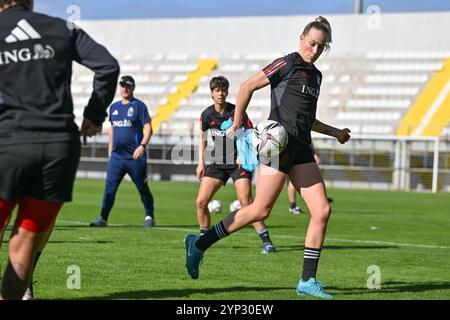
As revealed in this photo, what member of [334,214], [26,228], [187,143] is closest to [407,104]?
[187,143]

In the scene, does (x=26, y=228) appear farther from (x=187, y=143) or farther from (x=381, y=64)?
(x=381, y=64)

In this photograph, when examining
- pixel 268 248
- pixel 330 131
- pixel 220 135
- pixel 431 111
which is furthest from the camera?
pixel 431 111

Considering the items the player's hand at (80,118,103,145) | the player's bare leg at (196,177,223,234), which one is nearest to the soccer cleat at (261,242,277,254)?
the player's bare leg at (196,177,223,234)

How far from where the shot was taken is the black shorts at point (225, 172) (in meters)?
11.2

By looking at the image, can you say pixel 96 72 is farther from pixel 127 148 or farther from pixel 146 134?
pixel 127 148

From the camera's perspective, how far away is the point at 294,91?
7.62 m

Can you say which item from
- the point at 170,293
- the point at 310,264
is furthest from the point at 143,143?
the point at 310,264

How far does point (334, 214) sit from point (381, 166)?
1476 cm

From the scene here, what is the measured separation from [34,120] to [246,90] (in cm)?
263

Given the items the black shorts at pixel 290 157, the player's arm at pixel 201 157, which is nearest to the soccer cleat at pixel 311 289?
the black shorts at pixel 290 157

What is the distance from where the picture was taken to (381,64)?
38.4m

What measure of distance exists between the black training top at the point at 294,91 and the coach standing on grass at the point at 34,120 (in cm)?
246

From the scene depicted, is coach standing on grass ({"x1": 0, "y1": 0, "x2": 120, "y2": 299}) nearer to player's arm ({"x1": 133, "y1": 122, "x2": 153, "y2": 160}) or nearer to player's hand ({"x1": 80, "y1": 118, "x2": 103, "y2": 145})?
player's hand ({"x1": 80, "y1": 118, "x2": 103, "y2": 145})

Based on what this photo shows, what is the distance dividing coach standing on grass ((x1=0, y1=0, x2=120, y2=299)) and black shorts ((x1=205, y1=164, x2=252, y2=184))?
19.3 feet
